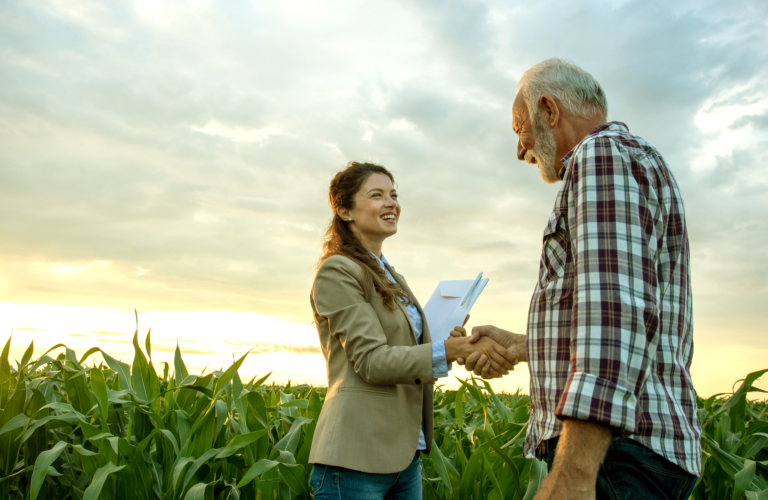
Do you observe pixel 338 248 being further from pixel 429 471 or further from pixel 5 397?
pixel 5 397

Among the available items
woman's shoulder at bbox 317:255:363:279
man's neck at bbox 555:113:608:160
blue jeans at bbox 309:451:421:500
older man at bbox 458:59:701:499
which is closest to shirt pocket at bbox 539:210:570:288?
older man at bbox 458:59:701:499

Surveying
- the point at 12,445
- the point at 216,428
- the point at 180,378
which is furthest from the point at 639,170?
the point at 12,445

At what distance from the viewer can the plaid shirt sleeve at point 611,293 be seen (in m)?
1.19

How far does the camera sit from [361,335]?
1.95 m

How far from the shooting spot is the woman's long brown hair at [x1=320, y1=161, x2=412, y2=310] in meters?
2.19

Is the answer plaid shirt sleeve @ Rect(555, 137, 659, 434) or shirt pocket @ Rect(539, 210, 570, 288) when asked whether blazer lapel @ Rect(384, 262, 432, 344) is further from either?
plaid shirt sleeve @ Rect(555, 137, 659, 434)

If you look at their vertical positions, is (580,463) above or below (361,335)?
below

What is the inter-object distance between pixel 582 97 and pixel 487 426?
1.99m

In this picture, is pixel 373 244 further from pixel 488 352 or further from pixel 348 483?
pixel 348 483

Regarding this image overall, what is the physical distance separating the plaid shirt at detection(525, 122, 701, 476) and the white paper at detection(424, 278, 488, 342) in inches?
35.5

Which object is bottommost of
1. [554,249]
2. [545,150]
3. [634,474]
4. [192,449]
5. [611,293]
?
[192,449]

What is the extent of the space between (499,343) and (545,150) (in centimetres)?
84

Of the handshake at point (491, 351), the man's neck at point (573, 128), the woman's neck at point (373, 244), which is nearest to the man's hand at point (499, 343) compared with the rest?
the handshake at point (491, 351)

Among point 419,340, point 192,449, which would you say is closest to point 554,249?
point 419,340
